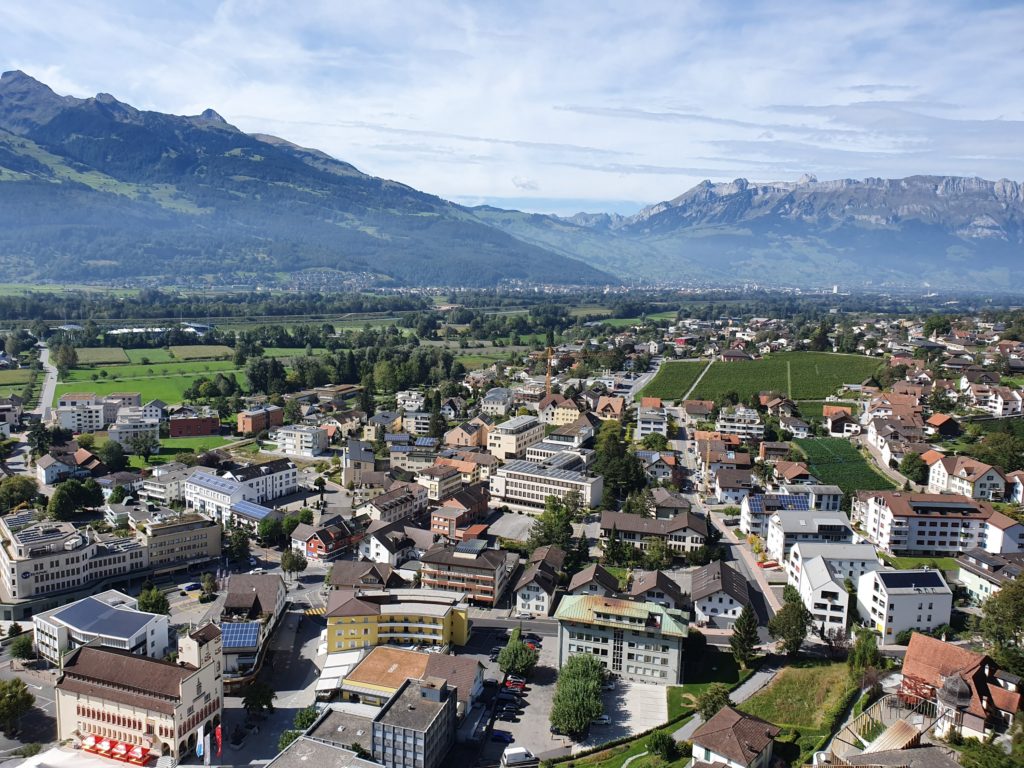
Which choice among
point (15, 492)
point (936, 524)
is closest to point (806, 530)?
point (936, 524)

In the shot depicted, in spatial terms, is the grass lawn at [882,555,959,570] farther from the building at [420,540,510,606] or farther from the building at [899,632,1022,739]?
the building at [420,540,510,606]

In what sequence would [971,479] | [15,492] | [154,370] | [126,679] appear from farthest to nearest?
[154,370], [15,492], [971,479], [126,679]

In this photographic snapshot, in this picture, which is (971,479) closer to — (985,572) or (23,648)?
(985,572)

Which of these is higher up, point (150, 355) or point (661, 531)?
point (150, 355)

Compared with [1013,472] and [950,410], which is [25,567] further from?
[950,410]

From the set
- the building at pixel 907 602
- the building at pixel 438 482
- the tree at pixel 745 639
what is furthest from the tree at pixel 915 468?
the building at pixel 438 482

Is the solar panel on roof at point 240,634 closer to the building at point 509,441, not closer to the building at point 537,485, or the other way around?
the building at point 537,485
